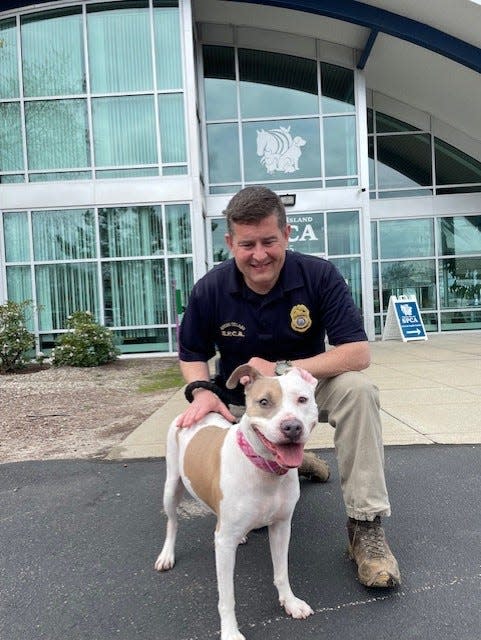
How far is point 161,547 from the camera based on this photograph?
285 cm

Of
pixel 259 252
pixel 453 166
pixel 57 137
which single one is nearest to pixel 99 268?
pixel 57 137

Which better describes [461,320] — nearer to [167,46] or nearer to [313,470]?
[167,46]

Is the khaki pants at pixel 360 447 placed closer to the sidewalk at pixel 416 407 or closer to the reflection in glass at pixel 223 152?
the sidewalk at pixel 416 407

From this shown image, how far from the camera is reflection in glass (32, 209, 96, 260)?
1258cm

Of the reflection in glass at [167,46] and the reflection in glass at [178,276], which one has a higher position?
the reflection in glass at [167,46]

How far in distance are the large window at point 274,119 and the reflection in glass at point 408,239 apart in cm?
265

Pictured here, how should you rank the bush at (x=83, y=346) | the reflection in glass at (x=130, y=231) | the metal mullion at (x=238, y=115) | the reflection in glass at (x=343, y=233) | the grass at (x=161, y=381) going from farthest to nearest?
the metal mullion at (x=238, y=115)
the reflection in glass at (x=343, y=233)
the reflection in glass at (x=130, y=231)
the bush at (x=83, y=346)
the grass at (x=161, y=381)

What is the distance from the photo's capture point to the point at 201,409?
263 cm

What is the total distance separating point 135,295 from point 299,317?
403 inches

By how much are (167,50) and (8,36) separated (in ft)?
13.5

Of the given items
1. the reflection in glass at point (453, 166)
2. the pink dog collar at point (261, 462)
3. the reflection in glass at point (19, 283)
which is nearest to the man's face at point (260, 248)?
the pink dog collar at point (261, 462)

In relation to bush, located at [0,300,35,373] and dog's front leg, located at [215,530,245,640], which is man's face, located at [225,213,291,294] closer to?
dog's front leg, located at [215,530,245,640]

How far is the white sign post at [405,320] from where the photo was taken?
1427 cm

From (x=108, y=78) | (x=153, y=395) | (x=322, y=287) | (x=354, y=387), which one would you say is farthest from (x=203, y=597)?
(x=108, y=78)
